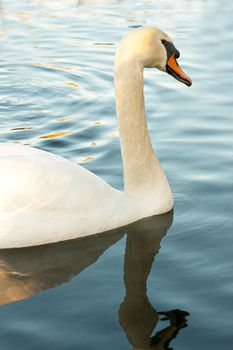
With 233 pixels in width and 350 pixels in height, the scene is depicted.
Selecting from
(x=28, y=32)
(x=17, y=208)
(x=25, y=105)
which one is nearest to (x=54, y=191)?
(x=17, y=208)

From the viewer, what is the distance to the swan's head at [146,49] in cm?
650

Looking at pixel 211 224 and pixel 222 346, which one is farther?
pixel 211 224

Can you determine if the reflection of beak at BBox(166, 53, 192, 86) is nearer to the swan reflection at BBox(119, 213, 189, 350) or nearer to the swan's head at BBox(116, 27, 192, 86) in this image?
the swan's head at BBox(116, 27, 192, 86)

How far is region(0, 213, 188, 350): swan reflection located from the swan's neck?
21 cm

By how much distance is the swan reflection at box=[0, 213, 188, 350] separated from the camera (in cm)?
505

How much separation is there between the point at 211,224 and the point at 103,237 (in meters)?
0.80

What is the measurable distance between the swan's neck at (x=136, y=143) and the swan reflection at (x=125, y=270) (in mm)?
213

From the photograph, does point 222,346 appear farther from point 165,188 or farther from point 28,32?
point 28,32

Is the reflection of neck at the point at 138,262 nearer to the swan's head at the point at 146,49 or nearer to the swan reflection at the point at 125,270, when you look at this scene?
the swan reflection at the point at 125,270

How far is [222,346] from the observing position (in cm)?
483

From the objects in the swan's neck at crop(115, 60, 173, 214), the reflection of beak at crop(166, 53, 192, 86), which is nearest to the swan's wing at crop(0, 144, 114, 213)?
the swan's neck at crop(115, 60, 173, 214)

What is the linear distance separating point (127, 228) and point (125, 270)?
29.6 inches

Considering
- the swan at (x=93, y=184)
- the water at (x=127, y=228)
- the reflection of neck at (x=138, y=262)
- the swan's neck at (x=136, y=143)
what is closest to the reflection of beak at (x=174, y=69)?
the swan at (x=93, y=184)

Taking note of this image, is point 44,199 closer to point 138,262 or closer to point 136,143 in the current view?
point 138,262
